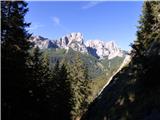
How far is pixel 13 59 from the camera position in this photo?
71.8ft

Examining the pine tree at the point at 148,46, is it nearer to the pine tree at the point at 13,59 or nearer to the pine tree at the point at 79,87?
the pine tree at the point at 13,59

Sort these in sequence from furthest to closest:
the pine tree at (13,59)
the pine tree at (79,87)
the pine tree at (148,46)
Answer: the pine tree at (79,87), the pine tree at (148,46), the pine tree at (13,59)

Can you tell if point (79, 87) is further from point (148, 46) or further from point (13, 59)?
point (13, 59)

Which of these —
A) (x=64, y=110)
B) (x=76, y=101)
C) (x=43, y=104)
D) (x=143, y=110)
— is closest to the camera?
(x=143, y=110)

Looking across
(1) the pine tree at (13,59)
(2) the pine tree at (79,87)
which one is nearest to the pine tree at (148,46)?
(1) the pine tree at (13,59)

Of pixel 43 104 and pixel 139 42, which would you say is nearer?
pixel 43 104

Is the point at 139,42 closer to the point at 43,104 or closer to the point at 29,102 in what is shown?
the point at 43,104

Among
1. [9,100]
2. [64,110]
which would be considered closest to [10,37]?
[9,100]

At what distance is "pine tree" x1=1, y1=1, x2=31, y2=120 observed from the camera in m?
21.2

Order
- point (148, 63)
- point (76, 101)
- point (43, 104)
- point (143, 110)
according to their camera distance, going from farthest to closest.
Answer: point (76, 101)
point (43, 104)
point (148, 63)
point (143, 110)

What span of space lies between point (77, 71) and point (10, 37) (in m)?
49.2

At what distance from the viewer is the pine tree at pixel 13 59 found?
21219 millimetres

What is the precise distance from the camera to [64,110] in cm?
4981

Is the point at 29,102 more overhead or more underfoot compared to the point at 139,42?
more underfoot
